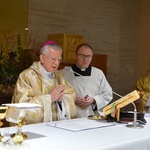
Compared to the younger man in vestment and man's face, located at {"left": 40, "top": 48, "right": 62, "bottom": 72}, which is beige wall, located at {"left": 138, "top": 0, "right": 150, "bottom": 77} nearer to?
the younger man in vestment

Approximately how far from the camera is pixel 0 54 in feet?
17.7

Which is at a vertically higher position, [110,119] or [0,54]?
[0,54]

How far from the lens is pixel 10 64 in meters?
5.33

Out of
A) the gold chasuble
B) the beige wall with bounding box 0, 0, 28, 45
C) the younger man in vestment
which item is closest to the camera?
the gold chasuble

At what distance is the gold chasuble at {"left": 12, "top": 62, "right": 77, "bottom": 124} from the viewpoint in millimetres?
3758

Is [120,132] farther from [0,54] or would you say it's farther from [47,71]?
[0,54]

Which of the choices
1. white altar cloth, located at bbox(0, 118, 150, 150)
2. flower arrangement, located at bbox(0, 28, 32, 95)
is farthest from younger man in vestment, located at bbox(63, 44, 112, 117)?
white altar cloth, located at bbox(0, 118, 150, 150)

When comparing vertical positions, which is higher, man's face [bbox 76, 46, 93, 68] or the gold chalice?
man's face [bbox 76, 46, 93, 68]

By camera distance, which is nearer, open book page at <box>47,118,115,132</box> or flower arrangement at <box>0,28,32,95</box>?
open book page at <box>47,118,115,132</box>

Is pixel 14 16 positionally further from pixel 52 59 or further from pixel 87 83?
pixel 52 59

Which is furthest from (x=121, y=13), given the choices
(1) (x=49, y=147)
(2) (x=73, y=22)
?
(1) (x=49, y=147)

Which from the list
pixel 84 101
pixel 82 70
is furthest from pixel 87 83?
pixel 84 101

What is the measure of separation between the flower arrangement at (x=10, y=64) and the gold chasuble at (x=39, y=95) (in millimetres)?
1189

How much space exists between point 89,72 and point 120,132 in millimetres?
2233
